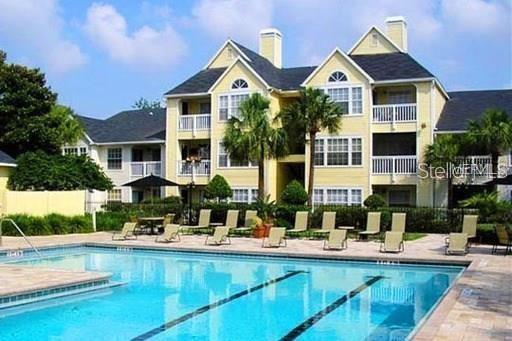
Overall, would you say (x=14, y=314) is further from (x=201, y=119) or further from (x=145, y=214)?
(x=201, y=119)

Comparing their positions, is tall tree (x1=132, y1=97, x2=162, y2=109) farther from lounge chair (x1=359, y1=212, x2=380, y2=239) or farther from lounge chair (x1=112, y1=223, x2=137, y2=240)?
lounge chair (x1=359, y1=212, x2=380, y2=239)

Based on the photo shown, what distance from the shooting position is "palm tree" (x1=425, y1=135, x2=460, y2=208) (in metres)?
31.7

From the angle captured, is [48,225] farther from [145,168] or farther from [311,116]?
[145,168]

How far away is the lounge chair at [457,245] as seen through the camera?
19.6 meters

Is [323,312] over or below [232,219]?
below

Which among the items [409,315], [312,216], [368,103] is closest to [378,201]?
[312,216]

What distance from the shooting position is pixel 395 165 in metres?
34.5

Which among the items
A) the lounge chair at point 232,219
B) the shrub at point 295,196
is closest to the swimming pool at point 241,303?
the lounge chair at point 232,219

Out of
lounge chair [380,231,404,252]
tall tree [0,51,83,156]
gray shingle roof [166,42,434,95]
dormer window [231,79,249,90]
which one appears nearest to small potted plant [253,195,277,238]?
lounge chair [380,231,404,252]

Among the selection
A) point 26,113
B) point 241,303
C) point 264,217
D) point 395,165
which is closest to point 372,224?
point 264,217

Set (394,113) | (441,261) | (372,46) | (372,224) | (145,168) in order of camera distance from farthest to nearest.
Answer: (145,168) → (372,46) → (394,113) → (372,224) → (441,261)

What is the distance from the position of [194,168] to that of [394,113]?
1232 centimetres

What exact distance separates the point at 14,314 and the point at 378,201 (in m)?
21.3

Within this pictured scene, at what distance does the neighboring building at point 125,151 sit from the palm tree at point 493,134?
19028mm
